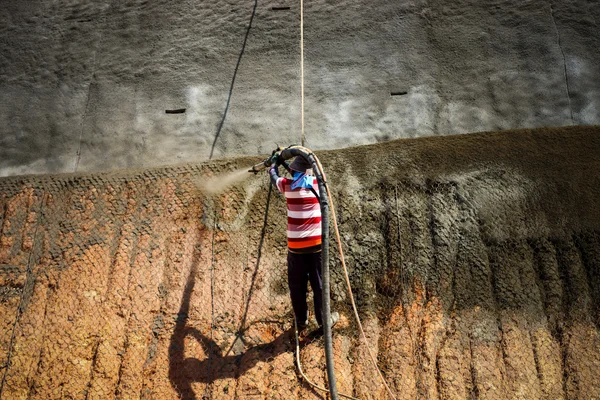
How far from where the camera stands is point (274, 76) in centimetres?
590

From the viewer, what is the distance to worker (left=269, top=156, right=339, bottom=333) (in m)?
4.02

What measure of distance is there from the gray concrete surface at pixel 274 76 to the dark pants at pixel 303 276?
1.91 metres

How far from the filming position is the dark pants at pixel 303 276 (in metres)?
4.11

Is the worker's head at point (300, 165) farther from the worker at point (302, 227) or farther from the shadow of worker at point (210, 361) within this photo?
the shadow of worker at point (210, 361)

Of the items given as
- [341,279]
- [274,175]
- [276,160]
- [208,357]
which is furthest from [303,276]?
[208,357]

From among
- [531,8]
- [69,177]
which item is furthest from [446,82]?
[69,177]

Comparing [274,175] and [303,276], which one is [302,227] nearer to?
[303,276]

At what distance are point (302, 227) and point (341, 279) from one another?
1031mm

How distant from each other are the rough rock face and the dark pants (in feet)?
1.39

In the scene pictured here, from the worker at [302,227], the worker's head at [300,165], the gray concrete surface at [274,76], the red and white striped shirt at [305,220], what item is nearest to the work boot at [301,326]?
the worker at [302,227]

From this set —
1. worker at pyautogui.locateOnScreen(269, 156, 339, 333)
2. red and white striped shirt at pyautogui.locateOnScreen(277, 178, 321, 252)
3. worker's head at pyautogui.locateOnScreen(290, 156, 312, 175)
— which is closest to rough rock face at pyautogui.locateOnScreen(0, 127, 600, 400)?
worker at pyautogui.locateOnScreen(269, 156, 339, 333)

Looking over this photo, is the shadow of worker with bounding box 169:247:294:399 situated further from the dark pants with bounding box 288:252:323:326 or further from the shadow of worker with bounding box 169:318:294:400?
the dark pants with bounding box 288:252:323:326

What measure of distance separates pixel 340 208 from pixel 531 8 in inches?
133

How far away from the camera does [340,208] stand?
5.09 metres
